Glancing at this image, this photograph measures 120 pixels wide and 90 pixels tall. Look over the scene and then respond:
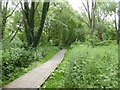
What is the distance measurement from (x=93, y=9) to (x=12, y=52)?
50.3 ft

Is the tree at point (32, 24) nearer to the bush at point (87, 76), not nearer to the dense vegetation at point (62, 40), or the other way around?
the dense vegetation at point (62, 40)

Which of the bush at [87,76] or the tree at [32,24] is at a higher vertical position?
the tree at [32,24]

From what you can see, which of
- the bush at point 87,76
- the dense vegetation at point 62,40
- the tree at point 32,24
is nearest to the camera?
the bush at point 87,76

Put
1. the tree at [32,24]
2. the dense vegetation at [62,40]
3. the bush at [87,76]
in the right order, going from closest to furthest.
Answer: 1. the bush at [87,76]
2. the dense vegetation at [62,40]
3. the tree at [32,24]

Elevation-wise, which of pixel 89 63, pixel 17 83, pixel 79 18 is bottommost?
pixel 17 83

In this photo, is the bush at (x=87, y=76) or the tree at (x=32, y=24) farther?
the tree at (x=32, y=24)

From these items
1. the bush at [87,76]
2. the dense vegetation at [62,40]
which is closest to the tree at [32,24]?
the dense vegetation at [62,40]

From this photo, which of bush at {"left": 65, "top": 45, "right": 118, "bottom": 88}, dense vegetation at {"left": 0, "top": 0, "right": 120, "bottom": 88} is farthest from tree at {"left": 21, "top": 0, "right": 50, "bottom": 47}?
bush at {"left": 65, "top": 45, "right": 118, "bottom": 88}

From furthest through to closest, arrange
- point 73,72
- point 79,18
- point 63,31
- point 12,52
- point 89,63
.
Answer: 1. point 79,18
2. point 63,31
3. point 12,52
4. point 89,63
5. point 73,72

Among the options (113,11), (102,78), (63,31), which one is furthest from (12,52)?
(113,11)

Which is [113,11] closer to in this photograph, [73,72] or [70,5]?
[70,5]

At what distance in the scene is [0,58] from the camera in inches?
214

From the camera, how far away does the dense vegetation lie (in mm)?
4316

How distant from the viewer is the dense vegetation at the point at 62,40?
432cm
